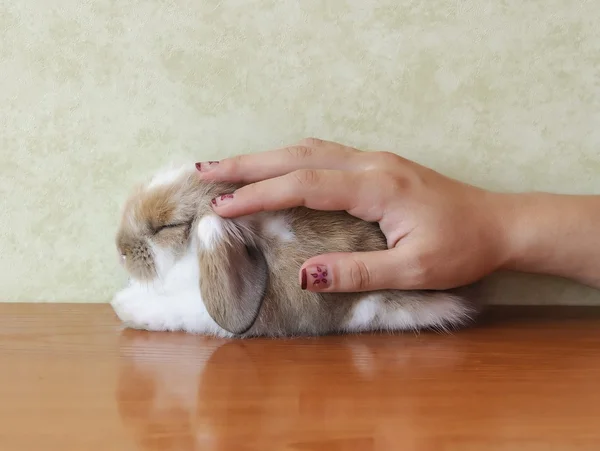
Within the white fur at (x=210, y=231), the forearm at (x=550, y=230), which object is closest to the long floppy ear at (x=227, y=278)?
the white fur at (x=210, y=231)

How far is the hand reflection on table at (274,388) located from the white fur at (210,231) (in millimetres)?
159

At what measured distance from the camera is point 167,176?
112 centimetres

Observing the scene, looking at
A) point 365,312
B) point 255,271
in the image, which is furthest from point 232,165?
point 365,312

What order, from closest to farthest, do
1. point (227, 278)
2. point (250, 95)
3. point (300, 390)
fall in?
point (300, 390), point (227, 278), point (250, 95)

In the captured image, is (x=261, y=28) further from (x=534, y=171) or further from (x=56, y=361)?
(x=56, y=361)

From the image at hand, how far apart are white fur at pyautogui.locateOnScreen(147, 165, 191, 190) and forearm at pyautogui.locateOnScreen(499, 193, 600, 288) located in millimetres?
548

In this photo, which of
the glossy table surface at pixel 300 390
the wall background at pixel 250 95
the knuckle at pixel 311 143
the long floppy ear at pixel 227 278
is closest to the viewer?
the glossy table surface at pixel 300 390

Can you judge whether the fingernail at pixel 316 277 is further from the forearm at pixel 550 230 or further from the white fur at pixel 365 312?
the forearm at pixel 550 230

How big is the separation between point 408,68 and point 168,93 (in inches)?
18.3

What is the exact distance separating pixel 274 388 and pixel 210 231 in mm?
313

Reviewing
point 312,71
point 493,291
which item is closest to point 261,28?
point 312,71

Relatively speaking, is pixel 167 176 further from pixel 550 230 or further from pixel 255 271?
pixel 550 230

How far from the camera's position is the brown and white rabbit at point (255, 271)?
1.01 meters

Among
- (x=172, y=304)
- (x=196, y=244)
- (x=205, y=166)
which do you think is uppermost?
(x=205, y=166)
